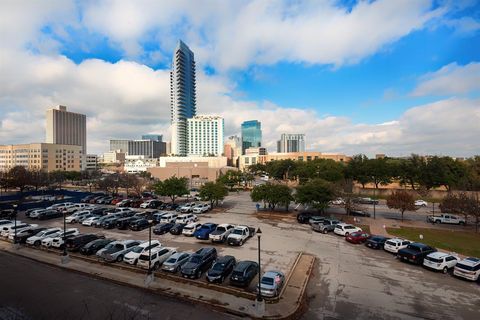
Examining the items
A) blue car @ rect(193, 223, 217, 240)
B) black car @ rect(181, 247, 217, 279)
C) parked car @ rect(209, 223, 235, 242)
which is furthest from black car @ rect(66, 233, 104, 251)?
black car @ rect(181, 247, 217, 279)

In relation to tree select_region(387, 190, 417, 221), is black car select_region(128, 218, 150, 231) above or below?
below

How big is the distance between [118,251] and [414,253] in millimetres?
25160

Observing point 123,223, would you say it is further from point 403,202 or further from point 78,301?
point 403,202

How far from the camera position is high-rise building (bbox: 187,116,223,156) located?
7608 inches

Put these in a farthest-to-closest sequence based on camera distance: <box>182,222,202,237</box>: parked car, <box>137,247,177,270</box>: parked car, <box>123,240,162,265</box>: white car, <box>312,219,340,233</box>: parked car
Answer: <box>312,219,340,233</box>: parked car < <box>182,222,202,237</box>: parked car < <box>123,240,162,265</box>: white car < <box>137,247,177,270</box>: parked car

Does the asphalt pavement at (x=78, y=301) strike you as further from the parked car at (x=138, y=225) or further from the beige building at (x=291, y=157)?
the beige building at (x=291, y=157)

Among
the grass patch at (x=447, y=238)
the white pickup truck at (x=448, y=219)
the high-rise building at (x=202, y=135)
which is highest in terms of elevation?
the high-rise building at (x=202, y=135)

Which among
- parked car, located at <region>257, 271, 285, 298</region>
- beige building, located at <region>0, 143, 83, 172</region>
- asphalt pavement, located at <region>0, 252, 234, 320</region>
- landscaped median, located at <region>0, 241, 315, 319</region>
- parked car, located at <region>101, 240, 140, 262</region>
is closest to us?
asphalt pavement, located at <region>0, 252, 234, 320</region>

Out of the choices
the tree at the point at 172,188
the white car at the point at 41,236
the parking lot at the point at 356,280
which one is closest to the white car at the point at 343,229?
the parking lot at the point at 356,280

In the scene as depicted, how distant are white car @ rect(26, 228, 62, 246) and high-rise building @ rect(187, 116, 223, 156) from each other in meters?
163

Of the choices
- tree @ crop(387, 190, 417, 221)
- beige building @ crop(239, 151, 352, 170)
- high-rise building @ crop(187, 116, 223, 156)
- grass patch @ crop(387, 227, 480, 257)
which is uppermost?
high-rise building @ crop(187, 116, 223, 156)

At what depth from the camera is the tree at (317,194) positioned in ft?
132

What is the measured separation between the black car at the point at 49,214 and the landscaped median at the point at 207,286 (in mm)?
19039

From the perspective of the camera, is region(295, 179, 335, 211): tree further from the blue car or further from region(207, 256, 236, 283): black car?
region(207, 256, 236, 283): black car
